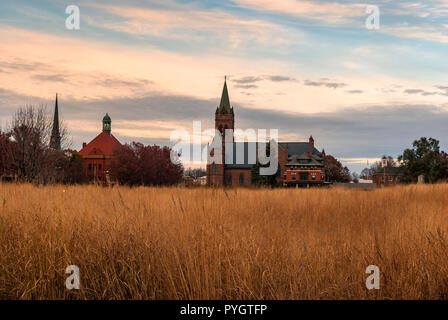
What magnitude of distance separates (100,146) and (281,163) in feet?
113

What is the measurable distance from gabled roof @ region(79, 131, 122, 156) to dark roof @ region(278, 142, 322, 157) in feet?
113

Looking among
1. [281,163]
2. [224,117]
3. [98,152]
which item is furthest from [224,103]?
[98,152]

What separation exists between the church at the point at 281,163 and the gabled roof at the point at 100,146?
19.2m

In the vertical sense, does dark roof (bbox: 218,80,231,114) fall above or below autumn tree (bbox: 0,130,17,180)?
above

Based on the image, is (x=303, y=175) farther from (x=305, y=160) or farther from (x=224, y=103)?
(x=224, y=103)

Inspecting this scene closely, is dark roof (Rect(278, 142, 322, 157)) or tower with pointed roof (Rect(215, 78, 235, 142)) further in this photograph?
tower with pointed roof (Rect(215, 78, 235, 142))

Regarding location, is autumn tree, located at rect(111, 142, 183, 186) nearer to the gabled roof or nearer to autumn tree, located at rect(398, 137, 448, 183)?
the gabled roof

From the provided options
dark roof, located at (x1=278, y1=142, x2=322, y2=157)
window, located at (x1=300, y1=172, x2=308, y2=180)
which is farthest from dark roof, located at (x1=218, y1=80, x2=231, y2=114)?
window, located at (x1=300, y1=172, x2=308, y2=180)

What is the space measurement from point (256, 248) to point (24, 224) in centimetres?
374

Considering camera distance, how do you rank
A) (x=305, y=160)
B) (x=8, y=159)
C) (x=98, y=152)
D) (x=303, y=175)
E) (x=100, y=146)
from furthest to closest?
(x=305, y=160)
(x=303, y=175)
(x=100, y=146)
(x=98, y=152)
(x=8, y=159)

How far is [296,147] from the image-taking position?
3519 inches

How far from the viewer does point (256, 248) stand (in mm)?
5656

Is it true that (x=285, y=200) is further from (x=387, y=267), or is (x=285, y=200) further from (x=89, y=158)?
(x=89, y=158)

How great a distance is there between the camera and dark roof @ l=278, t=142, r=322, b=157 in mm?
88250
